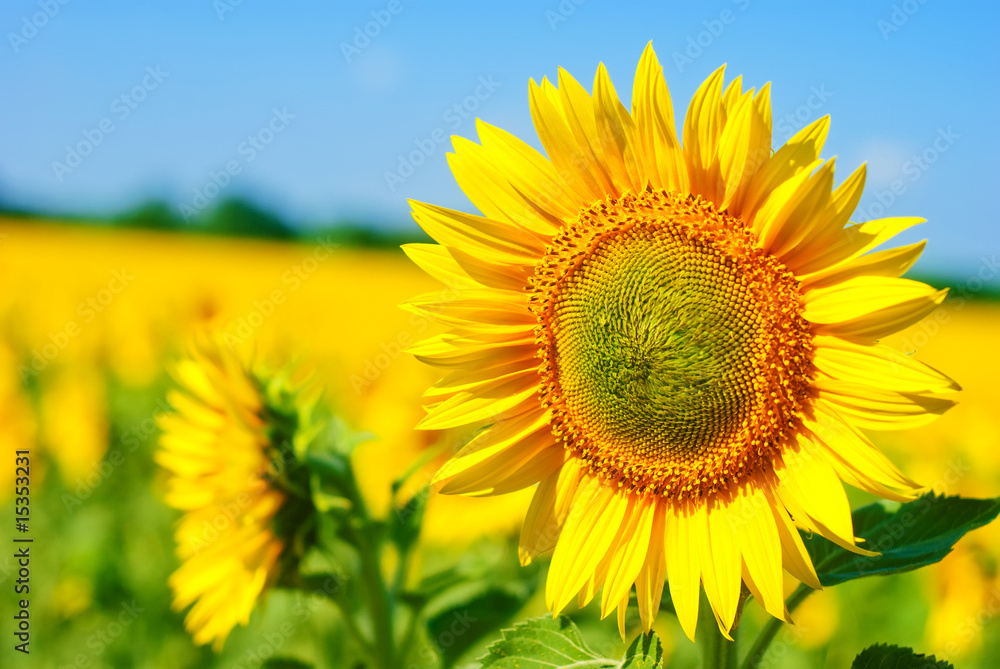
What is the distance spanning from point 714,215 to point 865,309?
1.32 feet

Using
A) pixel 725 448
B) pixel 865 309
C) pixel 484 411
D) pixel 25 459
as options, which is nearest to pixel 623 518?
pixel 725 448

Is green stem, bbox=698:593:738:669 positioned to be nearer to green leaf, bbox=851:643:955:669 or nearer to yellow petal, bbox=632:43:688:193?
green leaf, bbox=851:643:955:669

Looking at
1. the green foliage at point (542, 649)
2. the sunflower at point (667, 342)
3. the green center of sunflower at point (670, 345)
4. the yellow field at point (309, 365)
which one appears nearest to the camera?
the sunflower at point (667, 342)

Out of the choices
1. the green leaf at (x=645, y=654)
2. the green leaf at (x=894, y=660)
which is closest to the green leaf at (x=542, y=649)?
the green leaf at (x=645, y=654)

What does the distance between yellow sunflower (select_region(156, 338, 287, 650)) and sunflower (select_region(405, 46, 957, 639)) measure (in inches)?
38.6

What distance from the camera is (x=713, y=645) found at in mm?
1933

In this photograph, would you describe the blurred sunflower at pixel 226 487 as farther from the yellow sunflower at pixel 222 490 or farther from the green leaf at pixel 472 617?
the green leaf at pixel 472 617

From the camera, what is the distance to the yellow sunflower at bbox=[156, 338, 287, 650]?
2758 millimetres

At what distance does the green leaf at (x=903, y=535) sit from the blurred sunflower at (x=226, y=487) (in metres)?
1.72

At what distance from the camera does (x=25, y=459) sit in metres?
5.71

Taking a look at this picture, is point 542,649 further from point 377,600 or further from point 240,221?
point 240,221

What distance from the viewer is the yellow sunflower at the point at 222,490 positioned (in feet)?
A: 9.05

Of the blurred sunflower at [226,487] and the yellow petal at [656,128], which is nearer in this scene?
the yellow petal at [656,128]

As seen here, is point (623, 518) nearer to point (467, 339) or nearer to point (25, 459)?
point (467, 339)
